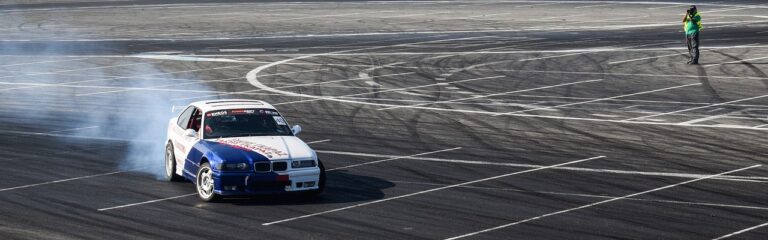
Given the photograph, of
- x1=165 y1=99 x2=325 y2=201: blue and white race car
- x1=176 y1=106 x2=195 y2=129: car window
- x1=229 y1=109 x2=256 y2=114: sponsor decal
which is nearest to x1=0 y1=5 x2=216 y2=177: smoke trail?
x1=176 y1=106 x2=195 y2=129: car window

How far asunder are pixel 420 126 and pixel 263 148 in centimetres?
850

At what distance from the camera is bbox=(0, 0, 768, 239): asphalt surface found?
1541cm

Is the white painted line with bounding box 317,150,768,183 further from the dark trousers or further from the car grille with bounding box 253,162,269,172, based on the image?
the dark trousers

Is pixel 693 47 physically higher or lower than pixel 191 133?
lower

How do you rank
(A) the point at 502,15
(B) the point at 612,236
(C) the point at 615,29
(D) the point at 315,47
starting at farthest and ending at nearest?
(A) the point at 502,15 → (C) the point at 615,29 → (D) the point at 315,47 → (B) the point at 612,236

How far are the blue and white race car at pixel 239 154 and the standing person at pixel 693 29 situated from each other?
65.1 feet

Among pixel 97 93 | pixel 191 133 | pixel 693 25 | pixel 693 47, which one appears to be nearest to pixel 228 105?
pixel 191 133

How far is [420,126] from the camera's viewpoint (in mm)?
24922

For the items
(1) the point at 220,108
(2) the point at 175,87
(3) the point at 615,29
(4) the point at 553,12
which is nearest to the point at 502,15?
(4) the point at 553,12

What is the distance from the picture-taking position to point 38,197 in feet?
56.4

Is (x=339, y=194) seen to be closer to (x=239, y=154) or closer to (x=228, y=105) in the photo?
(x=239, y=154)

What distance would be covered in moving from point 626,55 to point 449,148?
18.5m

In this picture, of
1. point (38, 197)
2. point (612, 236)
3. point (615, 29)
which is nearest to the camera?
point (612, 236)

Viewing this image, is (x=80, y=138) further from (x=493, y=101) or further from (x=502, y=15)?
(x=502, y=15)
